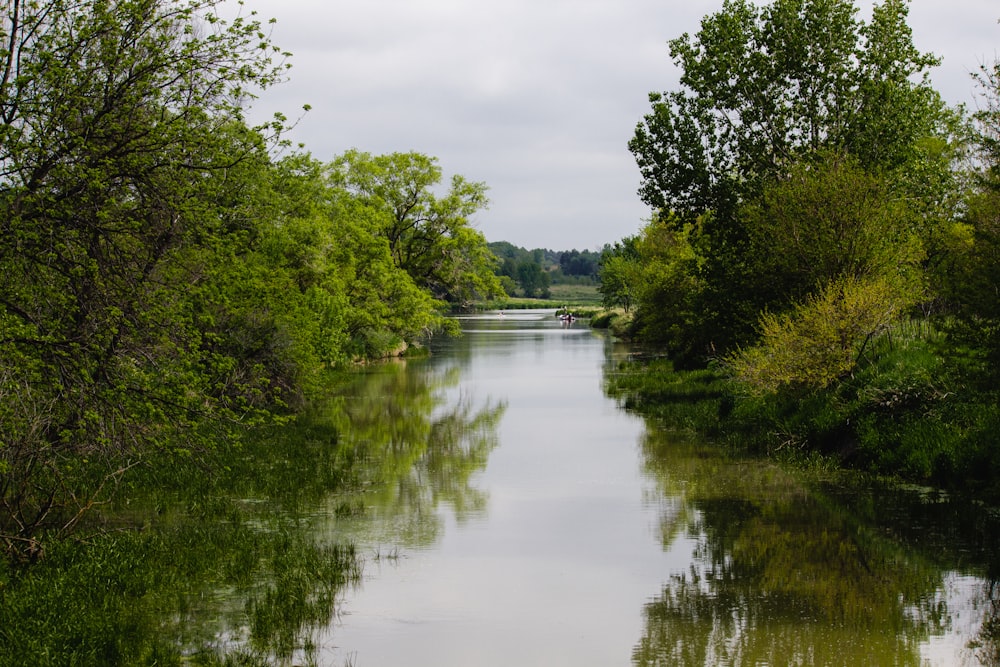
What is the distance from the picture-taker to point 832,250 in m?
27.9

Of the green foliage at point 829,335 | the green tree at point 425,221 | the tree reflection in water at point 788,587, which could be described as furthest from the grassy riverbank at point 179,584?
the green tree at point 425,221

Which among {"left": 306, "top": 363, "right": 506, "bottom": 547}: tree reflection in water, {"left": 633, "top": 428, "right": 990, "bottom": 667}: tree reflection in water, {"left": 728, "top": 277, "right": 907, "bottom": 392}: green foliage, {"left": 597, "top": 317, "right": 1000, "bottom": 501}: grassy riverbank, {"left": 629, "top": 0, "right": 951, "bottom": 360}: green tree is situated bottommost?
{"left": 306, "top": 363, "right": 506, "bottom": 547}: tree reflection in water

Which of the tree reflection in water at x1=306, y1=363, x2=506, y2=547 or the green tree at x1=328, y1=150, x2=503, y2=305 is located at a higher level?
the green tree at x1=328, y1=150, x2=503, y2=305

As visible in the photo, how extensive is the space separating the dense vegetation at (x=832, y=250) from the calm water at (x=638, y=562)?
2.29 meters

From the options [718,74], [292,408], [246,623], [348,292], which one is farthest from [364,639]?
[348,292]

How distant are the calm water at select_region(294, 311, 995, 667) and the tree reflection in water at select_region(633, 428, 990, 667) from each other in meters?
0.04

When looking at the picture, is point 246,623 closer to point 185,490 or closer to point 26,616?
point 26,616

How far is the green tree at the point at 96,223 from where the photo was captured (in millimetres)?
11930

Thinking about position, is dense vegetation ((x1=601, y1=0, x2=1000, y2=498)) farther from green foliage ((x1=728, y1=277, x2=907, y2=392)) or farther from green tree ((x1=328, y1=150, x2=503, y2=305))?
green tree ((x1=328, y1=150, x2=503, y2=305))

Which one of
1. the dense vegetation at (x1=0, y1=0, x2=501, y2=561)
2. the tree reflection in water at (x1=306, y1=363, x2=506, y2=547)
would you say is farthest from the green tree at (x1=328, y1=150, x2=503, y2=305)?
the dense vegetation at (x1=0, y1=0, x2=501, y2=561)

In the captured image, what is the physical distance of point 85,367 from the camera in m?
12.3

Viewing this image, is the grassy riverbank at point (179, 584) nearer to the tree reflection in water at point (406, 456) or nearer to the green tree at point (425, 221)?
the tree reflection in water at point (406, 456)

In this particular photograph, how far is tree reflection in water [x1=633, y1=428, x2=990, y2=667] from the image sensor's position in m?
10.9

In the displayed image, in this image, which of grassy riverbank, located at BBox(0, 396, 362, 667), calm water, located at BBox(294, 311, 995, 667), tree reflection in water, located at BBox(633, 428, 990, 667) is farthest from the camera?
calm water, located at BBox(294, 311, 995, 667)
